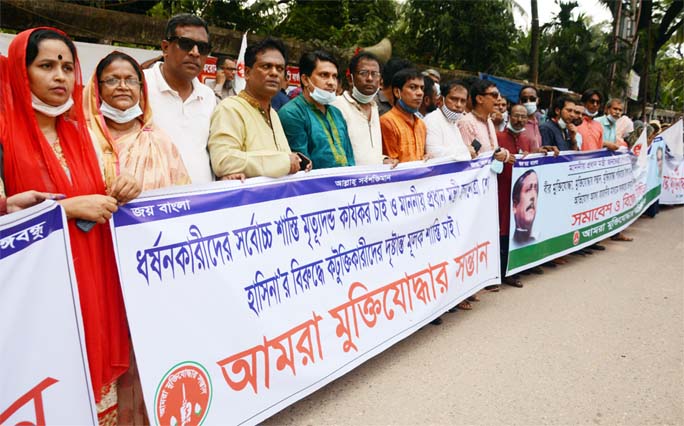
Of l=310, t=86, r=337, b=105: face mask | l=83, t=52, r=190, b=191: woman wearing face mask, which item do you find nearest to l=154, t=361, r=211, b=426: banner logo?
l=83, t=52, r=190, b=191: woman wearing face mask

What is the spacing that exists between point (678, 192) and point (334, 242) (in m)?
8.88

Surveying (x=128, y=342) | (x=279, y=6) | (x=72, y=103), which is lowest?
(x=128, y=342)

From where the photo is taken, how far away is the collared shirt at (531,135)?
5457 millimetres

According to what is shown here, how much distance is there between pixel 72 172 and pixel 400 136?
2632mm

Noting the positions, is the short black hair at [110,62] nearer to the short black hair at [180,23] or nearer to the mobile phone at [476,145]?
the short black hair at [180,23]

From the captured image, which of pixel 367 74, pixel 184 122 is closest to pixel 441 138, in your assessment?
pixel 367 74

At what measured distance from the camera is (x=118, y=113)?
2.30 meters

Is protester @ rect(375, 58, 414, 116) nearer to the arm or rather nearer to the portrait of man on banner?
the portrait of man on banner

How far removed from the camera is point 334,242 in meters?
2.93

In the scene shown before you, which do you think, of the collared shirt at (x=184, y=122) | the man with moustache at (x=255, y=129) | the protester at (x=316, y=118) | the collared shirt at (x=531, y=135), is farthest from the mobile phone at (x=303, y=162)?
the collared shirt at (x=531, y=135)

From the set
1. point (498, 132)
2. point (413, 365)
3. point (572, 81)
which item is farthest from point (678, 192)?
point (572, 81)

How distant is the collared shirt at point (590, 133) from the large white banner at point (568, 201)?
26 cm

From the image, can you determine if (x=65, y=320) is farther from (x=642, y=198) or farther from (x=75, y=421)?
(x=642, y=198)

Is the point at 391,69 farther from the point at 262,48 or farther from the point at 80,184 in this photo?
the point at 80,184
